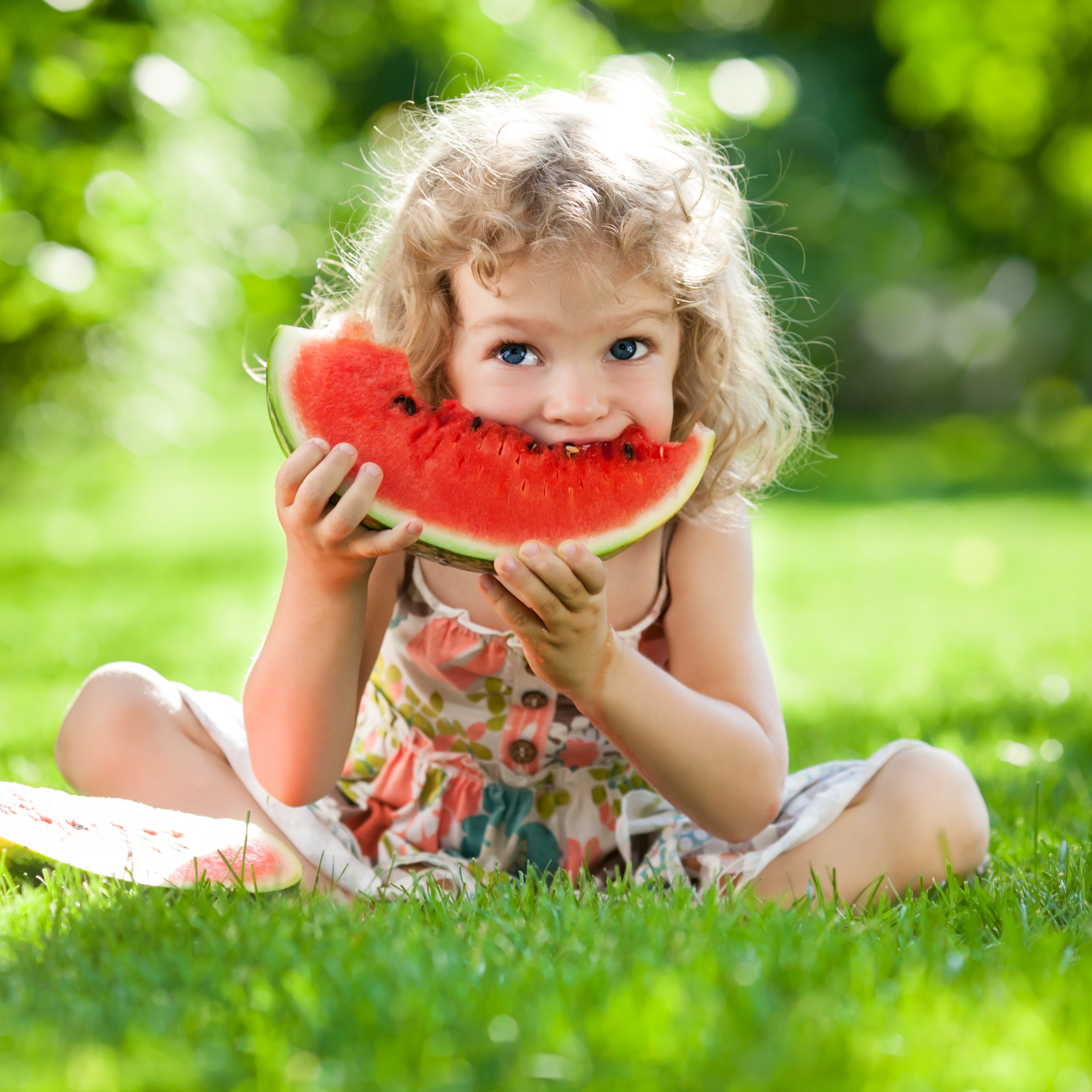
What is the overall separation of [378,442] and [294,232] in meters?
8.25

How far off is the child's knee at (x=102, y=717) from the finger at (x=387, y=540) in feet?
2.33

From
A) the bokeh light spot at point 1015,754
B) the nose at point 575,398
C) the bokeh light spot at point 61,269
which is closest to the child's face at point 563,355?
the nose at point 575,398

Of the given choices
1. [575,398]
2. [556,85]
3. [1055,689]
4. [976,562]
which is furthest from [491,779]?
[556,85]

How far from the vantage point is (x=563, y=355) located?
6.53 feet

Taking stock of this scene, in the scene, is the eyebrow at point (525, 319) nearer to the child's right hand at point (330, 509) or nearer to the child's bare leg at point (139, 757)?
the child's right hand at point (330, 509)

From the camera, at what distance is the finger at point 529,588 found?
1735 mm

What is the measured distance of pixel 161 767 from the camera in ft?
7.49

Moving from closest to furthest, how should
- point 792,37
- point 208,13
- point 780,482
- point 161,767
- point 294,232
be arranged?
1. point 161,767
2. point 780,482
3. point 208,13
4. point 294,232
5. point 792,37

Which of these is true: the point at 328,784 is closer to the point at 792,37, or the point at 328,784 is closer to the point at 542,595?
the point at 542,595

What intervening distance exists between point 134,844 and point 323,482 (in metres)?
0.67

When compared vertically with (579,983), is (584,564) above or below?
above

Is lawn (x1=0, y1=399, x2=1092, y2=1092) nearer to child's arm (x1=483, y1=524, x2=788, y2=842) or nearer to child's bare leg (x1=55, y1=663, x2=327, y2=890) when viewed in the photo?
child's arm (x1=483, y1=524, x2=788, y2=842)

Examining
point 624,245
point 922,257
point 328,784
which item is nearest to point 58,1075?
point 328,784

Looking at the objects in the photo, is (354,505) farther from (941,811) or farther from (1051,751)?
(1051,751)
